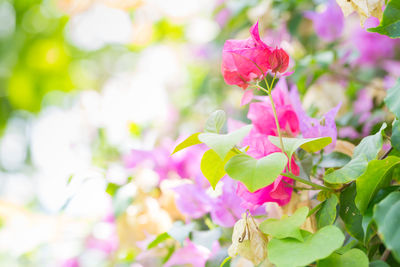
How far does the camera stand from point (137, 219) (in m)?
0.50

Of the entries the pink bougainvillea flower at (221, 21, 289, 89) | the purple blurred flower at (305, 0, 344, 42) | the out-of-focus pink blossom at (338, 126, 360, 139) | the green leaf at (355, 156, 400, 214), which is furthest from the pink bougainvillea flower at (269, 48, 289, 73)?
the purple blurred flower at (305, 0, 344, 42)

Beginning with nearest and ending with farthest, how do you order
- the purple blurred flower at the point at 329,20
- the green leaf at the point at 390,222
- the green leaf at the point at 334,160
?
1. the green leaf at the point at 390,222
2. the green leaf at the point at 334,160
3. the purple blurred flower at the point at 329,20

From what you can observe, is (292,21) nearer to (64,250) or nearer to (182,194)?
(182,194)

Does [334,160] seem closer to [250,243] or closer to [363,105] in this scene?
[250,243]

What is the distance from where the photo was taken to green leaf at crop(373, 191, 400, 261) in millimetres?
213

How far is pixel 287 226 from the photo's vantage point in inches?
10.5

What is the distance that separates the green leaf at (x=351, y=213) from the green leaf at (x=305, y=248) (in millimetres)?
41

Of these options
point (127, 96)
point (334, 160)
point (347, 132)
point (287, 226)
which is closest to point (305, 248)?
point (287, 226)

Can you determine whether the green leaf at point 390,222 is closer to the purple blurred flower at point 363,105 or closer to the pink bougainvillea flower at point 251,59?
the pink bougainvillea flower at point 251,59

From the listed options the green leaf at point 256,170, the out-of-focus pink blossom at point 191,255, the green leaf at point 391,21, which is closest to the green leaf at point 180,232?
the out-of-focus pink blossom at point 191,255

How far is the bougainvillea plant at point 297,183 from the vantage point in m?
0.24

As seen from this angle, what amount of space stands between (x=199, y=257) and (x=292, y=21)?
0.44 metres

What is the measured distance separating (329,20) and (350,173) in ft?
1.51

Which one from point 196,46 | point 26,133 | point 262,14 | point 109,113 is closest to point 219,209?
point 262,14
